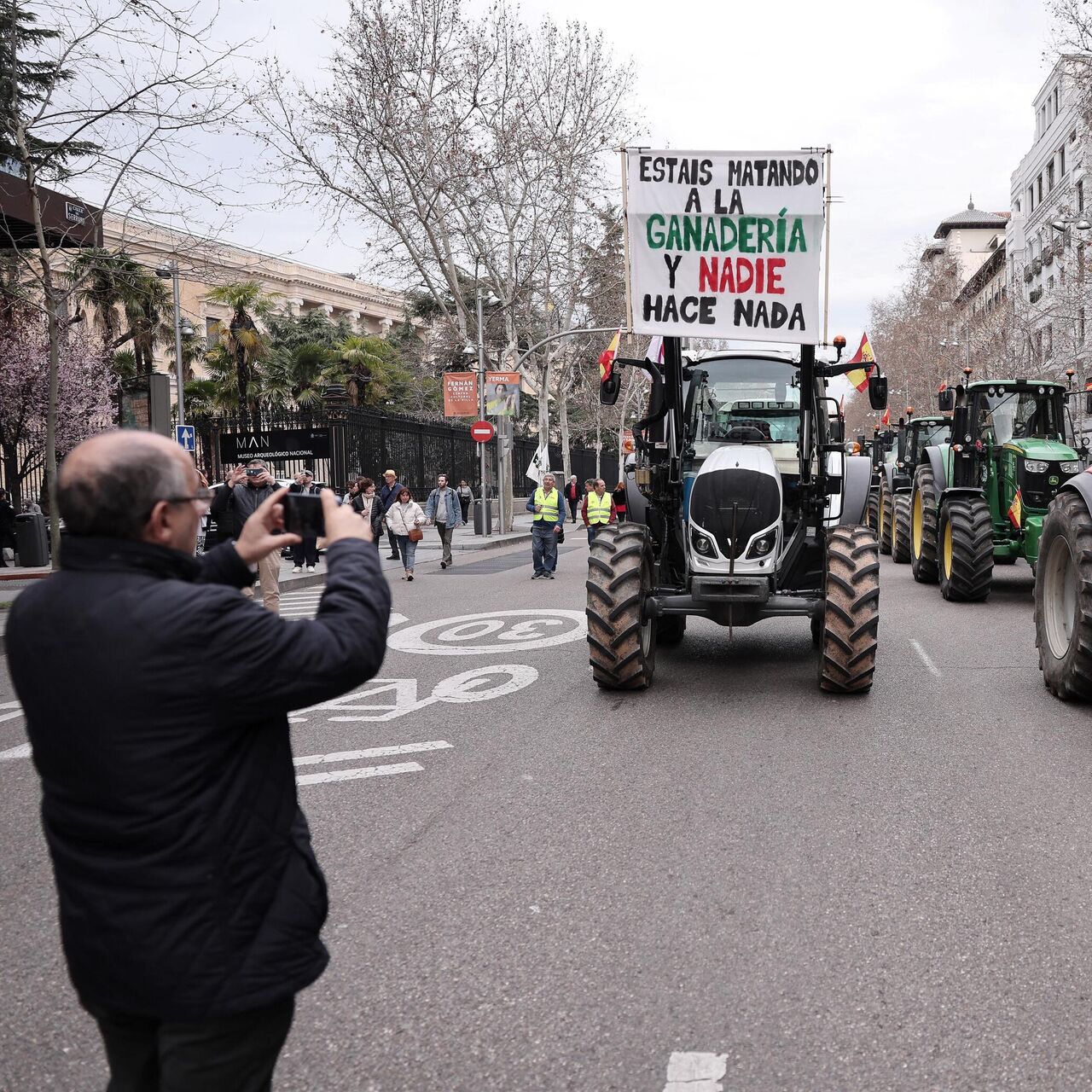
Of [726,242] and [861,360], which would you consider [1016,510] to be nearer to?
[861,360]

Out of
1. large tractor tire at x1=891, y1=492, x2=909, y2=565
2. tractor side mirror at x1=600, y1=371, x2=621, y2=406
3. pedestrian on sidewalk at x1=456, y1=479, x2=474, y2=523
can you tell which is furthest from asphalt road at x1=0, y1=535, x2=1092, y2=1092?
pedestrian on sidewalk at x1=456, y1=479, x2=474, y2=523

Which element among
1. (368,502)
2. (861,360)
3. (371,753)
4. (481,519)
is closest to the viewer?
(371,753)

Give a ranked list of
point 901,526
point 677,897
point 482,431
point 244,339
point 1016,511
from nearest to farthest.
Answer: point 677,897
point 1016,511
point 901,526
point 482,431
point 244,339

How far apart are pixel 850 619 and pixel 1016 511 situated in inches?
294

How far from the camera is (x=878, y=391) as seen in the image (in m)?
9.81

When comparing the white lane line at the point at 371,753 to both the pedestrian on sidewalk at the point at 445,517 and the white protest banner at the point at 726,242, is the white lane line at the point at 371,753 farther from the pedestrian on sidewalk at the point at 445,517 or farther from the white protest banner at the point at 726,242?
the pedestrian on sidewalk at the point at 445,517

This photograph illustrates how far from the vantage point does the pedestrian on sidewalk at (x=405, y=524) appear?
65.7 ft

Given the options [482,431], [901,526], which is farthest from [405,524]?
[482,431]

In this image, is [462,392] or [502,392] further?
[462,392]

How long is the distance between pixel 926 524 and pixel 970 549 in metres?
2.75

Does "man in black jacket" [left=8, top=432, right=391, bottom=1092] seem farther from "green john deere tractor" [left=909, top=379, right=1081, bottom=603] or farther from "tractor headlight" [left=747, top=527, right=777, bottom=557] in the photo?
"green john deere tractor" [left=909, top=379, right=1081, bottom=603]

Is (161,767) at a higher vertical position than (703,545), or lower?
higher

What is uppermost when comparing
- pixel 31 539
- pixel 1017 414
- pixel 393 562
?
pixel 1017 414

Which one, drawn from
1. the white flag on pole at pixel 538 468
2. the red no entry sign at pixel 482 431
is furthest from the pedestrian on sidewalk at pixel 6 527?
the red no entry sign at pixel 482 431
